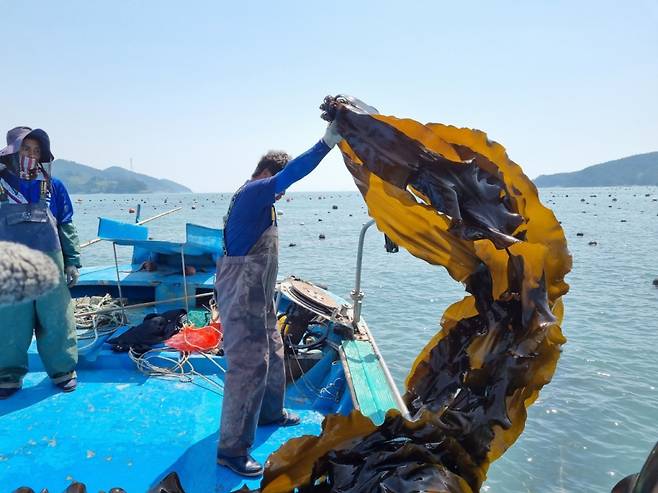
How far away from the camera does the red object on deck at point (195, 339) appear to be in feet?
18.6

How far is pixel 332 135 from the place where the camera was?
7.00ft

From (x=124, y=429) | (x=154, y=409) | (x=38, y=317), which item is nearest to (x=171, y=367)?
(x=154, y=409)

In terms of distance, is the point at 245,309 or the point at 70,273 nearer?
the point at 245,309

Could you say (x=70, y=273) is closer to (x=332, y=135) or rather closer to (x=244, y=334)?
(x=244, y=334)

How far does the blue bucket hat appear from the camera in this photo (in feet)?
14.2

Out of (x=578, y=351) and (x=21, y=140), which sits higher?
(x=21, y=140)

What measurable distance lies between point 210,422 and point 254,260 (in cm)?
181

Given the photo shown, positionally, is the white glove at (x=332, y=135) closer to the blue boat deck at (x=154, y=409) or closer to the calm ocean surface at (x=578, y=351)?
the blue boat deck at (x=154, y=409)

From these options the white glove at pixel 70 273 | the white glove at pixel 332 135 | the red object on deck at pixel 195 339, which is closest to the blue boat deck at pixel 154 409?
the red object on deck at pixel 195 339

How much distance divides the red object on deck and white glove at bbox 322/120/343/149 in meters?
3.89

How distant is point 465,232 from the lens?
1668mm

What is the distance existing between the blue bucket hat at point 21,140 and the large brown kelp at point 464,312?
3832 millimetres

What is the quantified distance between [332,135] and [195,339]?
4.38m

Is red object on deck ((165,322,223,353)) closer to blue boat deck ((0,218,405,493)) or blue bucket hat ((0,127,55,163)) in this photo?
blue boat deck ((0,218,405,493))
